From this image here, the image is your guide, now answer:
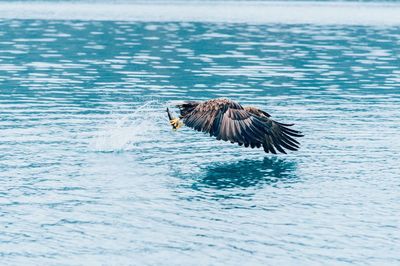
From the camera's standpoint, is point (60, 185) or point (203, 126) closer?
point (60, 185)

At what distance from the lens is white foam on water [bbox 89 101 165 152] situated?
2427 centimetres

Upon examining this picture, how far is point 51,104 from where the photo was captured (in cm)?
3247

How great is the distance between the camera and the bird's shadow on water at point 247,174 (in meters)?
20.0

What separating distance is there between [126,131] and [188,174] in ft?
20.8

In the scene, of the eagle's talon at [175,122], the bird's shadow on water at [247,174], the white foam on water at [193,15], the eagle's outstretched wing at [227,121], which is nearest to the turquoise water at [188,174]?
the bird's shadow on water at [247,174]

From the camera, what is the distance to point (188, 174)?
20797mm

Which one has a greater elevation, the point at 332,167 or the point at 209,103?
the point at 209,103

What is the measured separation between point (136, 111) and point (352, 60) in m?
28.2

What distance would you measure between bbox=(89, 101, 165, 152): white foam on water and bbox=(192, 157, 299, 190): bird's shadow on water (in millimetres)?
3386

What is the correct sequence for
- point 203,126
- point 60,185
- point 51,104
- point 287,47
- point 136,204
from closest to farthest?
point 136,204
point 60,185
point 203,126
point 51,104
point 287,47

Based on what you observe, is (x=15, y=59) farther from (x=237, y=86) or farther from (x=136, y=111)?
(x=136, y=111)

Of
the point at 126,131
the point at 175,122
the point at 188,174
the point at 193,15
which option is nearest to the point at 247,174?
the point at 188,174

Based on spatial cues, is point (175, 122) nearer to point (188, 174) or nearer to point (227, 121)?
point (227, 121)

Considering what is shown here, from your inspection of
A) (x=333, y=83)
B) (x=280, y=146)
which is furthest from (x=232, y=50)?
(x=280, y=146)
